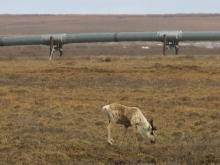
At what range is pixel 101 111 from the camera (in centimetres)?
2175

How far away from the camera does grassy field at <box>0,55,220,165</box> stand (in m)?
13.9

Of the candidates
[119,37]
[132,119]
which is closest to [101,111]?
[132,119]

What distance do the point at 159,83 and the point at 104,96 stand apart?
559 cm

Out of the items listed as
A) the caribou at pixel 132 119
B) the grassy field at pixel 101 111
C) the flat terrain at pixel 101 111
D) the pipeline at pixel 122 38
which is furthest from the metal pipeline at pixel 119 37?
the caribou at pixel 132 119

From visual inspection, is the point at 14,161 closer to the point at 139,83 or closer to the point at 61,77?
the point at 139,83

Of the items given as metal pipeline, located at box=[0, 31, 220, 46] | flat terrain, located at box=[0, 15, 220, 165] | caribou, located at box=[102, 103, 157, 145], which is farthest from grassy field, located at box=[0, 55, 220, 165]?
metal pipeline, located at box=[0, 31, 220, 46]

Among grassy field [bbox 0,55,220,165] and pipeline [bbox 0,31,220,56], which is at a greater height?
pipeline [bbox 0,31,220,56]

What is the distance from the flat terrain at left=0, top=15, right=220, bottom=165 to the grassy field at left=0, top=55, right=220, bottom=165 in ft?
0.08

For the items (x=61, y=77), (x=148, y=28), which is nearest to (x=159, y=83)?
(x=61, y=77)

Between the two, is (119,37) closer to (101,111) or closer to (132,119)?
(101,111)

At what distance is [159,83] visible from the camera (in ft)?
101

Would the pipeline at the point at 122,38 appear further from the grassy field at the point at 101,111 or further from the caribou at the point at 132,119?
the caribou at the point at 132,119

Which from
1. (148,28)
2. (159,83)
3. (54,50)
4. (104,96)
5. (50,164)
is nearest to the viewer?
(50,164)

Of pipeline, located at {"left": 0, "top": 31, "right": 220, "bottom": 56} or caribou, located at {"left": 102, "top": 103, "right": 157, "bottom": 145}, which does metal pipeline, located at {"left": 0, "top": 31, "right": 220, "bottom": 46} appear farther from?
caribou, located at {"left": 102, "top": 103, "right": 157, "bottom": 145}
